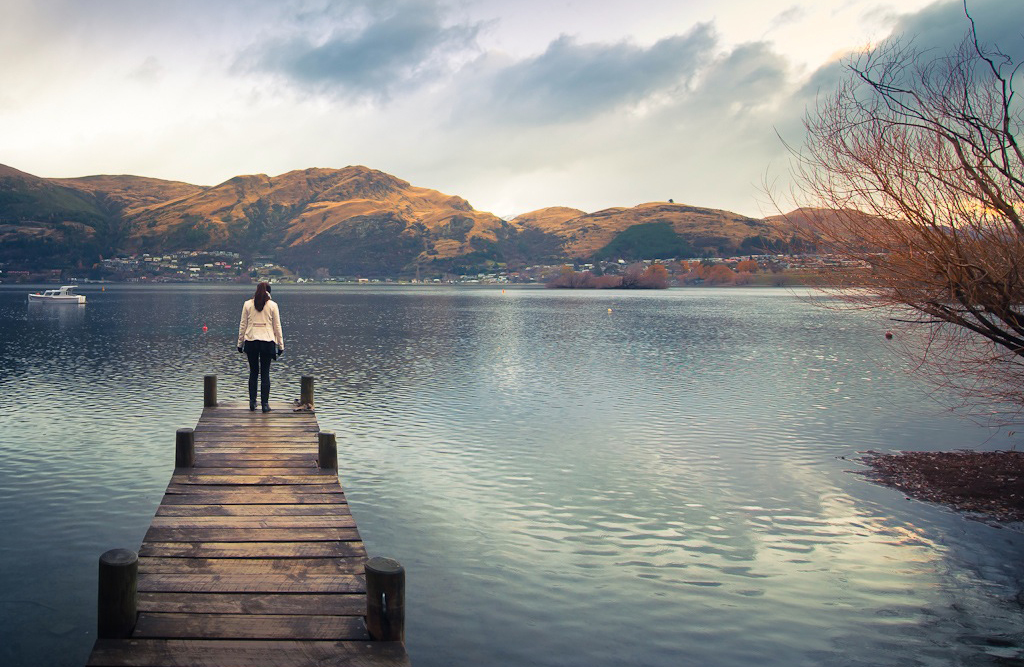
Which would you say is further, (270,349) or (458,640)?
(270,349)

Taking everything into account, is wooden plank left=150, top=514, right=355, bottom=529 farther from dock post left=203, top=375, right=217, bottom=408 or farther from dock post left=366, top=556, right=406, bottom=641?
dock post left=203, top=375, right=217, bottom=408

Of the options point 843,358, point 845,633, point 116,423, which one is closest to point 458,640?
point 845,633

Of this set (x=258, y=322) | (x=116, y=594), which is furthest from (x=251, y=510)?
(x=258, y=322)

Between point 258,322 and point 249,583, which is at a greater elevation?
point 258,322

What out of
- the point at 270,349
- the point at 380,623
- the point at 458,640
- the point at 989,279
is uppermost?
the point at 989,279

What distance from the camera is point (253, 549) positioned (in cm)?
962

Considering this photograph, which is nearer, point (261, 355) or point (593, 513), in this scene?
point (593, 513)

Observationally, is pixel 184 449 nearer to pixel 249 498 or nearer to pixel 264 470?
pixel 264 470

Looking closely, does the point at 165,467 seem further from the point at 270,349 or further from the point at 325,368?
the point at 325,368

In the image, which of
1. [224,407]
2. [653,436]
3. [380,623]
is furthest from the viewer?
[653,436]

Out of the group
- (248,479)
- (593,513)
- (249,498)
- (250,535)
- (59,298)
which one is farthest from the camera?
(59,298)

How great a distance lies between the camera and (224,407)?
2020cm

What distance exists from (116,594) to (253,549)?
2.57 m

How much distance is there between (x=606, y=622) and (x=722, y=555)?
374cm
